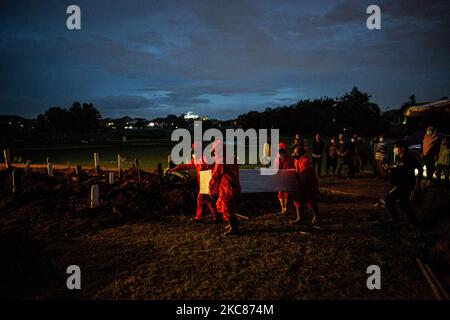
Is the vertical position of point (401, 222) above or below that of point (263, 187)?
below

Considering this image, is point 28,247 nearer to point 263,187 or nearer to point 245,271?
point 245,271

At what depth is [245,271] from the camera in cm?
507

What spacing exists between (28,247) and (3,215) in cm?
383

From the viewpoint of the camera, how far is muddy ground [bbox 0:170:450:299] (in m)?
4.60

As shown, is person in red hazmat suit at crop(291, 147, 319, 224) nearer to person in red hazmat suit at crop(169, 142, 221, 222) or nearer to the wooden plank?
the wooden plank

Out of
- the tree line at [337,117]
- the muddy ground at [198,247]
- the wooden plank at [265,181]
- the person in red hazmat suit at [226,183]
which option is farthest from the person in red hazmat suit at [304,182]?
the tree line at [337,117]

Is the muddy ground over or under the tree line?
under

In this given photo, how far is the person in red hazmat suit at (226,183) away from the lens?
6.85 metres

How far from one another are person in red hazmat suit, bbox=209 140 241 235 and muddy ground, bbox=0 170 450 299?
51 cm

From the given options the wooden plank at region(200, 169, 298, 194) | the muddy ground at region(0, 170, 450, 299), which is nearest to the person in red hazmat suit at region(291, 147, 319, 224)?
the wooden plank at region(200, 169, 298, 194)
